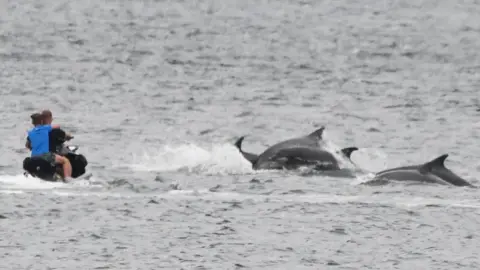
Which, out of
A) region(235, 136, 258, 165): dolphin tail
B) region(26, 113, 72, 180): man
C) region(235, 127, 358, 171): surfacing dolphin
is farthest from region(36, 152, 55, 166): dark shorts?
region(235, 136, 258, 165): dolphin tail

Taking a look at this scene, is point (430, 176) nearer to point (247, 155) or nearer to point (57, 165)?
point (247, 155)

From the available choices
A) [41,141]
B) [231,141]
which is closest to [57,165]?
[41,141]

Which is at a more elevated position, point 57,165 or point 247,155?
point 57,165

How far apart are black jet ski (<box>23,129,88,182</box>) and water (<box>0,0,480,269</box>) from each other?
281mm

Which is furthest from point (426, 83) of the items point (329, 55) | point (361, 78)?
point (329, 55)

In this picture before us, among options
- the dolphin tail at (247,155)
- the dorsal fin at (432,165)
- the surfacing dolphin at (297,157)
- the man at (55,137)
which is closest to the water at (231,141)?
the dolphin tail at (247,155)

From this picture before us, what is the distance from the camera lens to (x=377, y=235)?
33.2 metres

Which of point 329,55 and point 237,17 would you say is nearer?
point 329,55

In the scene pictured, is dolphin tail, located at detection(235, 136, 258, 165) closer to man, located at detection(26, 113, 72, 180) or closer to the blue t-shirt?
man, located at detection(26, 113, 72, 180)

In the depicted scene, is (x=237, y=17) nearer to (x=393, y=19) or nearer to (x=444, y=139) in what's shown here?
(x=393, y=19)

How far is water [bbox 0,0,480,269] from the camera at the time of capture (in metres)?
31.9

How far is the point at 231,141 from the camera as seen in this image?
5000 centimetres

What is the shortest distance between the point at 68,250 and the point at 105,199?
526 centimetres

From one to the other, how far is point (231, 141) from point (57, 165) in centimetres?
1306
